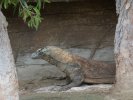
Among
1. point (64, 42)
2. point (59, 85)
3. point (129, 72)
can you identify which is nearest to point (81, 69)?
point (59, 85)

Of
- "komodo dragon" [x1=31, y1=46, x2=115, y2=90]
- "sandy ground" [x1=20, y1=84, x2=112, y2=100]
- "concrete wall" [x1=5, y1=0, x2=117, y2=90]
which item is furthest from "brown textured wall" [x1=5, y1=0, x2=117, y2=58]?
"sandy ground" [x1=20, y1=84, x2=112, y2=100]

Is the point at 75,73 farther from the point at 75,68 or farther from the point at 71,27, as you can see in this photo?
the point at 71,27

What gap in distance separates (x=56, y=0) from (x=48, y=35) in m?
1.03

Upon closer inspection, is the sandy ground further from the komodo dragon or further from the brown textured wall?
the brown textured wall

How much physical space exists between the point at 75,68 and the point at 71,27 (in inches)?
80.5

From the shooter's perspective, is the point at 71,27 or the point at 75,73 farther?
the point at 71,27

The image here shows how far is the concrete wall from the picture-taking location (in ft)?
29.5

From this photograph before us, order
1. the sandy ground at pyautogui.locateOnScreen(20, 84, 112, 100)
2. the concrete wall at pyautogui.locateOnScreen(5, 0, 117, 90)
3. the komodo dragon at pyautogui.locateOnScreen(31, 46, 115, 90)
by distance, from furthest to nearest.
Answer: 1. the concrete wall at pyautogui.locateOnScreen(5, 0, 117, 90)
2. the komodo dragon at pyautogui.locateOnScreen(31, 46, 115, 90)
3. the sandy ground at pyautogui.locateOnScreen(20, 84, 112, 100)

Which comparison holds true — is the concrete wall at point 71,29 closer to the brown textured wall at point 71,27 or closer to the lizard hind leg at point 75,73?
the brown textured wall at point 71,27

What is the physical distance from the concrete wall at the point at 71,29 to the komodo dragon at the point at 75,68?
1584 mm

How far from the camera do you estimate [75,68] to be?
7.25 m

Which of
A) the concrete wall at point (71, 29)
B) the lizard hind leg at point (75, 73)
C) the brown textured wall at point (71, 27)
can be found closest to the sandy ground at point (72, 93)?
the lizard hind leg at point (75, 73)

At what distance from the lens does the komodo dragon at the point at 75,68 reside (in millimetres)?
7211

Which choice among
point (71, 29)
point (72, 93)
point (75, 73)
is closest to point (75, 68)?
point (75, 73)
